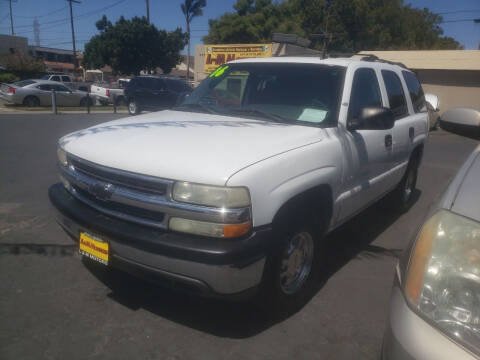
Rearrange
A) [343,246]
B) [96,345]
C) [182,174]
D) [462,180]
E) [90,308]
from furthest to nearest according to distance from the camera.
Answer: [343,246], [90,308], [96,345], [182,174], [462,180]

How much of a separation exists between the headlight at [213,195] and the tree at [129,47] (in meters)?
41.6

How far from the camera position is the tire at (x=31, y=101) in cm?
1823

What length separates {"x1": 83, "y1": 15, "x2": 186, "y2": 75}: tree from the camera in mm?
39969

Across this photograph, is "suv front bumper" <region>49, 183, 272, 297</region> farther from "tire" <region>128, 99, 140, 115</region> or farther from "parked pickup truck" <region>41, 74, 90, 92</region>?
"parked pickup truck" <region>41, 74, 90, 92</region>

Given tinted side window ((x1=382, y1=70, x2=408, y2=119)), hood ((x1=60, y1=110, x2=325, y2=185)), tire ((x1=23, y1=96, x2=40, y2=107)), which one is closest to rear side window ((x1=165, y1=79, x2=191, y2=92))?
tire ((x1=23, y1=96, x2=40, y2=107))

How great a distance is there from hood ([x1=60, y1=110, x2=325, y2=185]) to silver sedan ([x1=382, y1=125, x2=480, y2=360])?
1.07m

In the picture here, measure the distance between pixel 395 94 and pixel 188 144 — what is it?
9.61 ft

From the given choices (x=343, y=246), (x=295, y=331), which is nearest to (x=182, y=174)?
(x=295, y=331)

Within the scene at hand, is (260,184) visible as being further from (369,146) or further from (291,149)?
(369,146)

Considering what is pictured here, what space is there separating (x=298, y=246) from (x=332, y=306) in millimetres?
590

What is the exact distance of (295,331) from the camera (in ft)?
9.02

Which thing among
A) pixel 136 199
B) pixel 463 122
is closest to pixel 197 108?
pixel 136 199

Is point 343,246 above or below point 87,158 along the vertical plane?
below

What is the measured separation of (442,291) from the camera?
1423 millimetres
